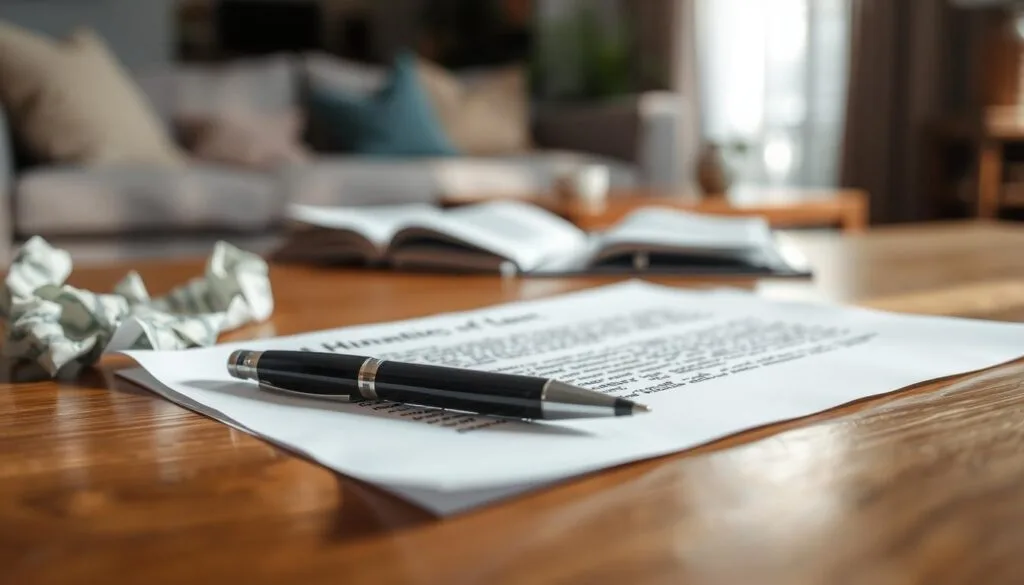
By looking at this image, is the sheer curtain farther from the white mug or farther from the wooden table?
the white mug

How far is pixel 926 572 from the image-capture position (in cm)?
27

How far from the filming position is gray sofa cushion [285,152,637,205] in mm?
2971

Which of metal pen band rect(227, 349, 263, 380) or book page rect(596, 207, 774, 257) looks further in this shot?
book page rect(596, 207, 774, 257)

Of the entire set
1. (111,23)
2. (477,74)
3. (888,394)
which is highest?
(111,23)

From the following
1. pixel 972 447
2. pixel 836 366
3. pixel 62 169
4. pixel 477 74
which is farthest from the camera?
pixel 477 74

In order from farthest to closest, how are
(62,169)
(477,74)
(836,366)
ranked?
(477,74), (62,169), (836,366)

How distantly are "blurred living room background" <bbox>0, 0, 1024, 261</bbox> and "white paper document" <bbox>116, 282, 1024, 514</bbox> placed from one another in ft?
6.28

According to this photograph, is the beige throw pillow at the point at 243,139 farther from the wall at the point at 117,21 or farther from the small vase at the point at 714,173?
the small vase at the point at 714,173

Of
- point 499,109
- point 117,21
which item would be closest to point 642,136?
point 499,109

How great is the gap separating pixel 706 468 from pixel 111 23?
4.42 metres

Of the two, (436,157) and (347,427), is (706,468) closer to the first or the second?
(347,427)

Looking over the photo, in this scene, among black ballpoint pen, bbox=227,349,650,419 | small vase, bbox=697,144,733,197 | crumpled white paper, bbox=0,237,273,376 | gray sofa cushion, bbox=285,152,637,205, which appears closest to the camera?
black ballpoint pen, bbox=227,349,650,419

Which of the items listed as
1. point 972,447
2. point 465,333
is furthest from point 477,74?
point 972,447

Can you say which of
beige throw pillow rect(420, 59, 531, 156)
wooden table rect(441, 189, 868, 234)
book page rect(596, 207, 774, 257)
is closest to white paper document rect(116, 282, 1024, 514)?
book page rect(596, 207, 774, 257)
